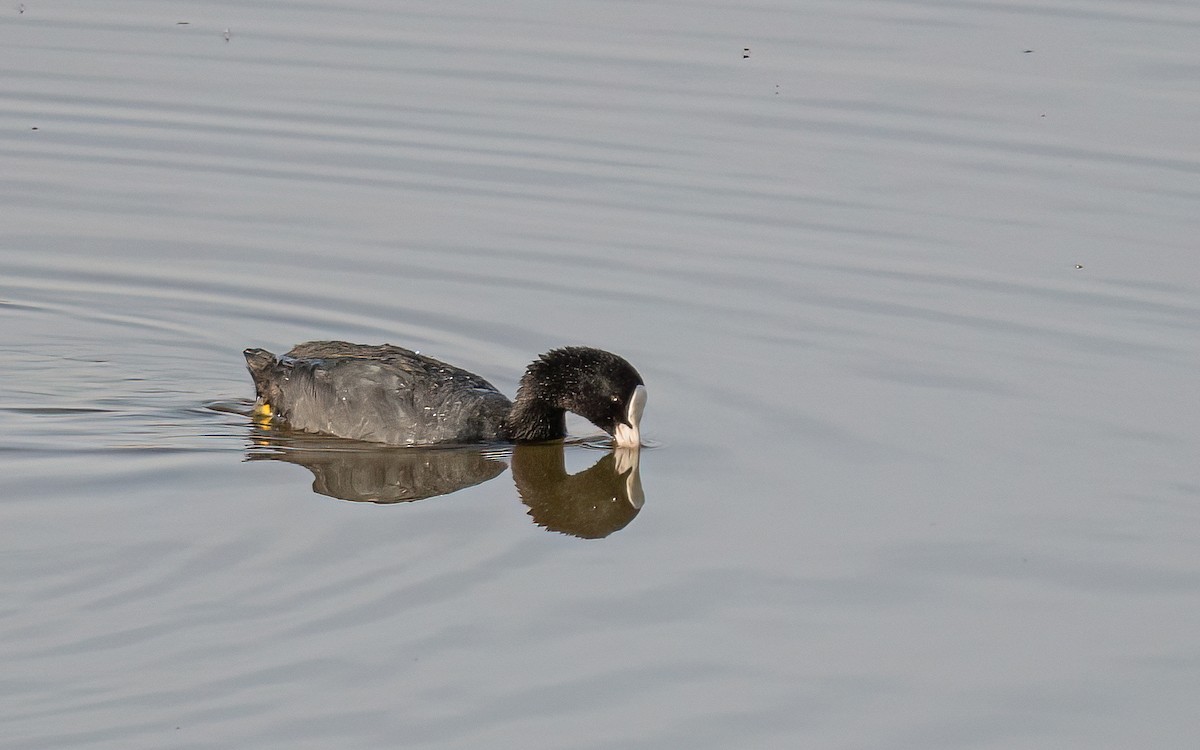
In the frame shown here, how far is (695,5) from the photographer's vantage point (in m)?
18.5

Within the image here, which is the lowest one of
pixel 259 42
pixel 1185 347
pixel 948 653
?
pixel 948 653

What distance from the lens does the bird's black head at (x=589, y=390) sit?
10188 millimetres

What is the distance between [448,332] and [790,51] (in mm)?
6579

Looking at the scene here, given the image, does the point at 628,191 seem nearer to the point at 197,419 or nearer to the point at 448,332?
the point at 448,332

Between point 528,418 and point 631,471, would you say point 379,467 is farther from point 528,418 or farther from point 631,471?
point 631,471

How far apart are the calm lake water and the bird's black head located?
233 mm

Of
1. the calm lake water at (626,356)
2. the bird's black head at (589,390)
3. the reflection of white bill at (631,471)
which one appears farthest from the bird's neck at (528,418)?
the reflection of white bill at (631,471)

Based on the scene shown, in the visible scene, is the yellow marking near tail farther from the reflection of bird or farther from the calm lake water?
the reflection of bird

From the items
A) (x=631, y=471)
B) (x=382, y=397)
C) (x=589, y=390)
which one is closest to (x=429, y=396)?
(x=382, y=397)

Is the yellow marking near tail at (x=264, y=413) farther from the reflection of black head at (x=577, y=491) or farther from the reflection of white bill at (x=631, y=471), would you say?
the reflection of white bill at (x=631, y=471)

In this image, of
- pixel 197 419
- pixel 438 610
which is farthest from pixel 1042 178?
pixel 438 610

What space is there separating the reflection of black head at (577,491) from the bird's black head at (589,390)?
185 millimetres

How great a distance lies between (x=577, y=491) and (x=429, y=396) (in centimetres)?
108

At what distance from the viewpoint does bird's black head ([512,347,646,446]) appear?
10188 mm
